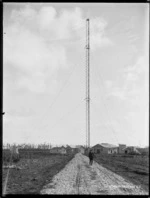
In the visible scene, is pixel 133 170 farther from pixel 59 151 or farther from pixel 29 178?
pixel 59 151

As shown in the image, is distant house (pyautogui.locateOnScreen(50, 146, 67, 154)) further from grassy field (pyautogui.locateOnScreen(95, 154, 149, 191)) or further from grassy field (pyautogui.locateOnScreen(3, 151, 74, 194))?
grassy field (pyautogui.locateOnScreen(3, 151, 74, 194))

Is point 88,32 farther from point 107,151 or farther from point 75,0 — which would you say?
point 107,151

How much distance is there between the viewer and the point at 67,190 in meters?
14.6

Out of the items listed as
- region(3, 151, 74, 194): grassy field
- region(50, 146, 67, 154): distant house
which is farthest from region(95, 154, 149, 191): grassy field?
region(50, 146, 67, 154): distant house

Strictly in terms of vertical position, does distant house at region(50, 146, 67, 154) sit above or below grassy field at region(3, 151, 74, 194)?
below

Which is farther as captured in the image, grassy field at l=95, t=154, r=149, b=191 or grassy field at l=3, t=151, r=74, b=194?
grassy field at l=95, t=154, r=149, b=191

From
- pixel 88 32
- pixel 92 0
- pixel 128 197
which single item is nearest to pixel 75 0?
pixel 92 0

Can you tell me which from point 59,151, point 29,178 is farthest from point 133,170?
point 59,151

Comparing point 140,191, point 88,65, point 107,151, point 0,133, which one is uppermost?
point 88,65

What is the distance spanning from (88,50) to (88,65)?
4.31 feet

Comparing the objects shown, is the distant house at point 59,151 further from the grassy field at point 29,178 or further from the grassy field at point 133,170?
the grassy field at point 29,178

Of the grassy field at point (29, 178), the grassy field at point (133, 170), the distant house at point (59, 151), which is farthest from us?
the distant house at point (59, 151)

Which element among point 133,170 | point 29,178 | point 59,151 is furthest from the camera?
point 59,151

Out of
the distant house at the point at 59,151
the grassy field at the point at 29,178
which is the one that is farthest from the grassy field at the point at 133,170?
the distant house at the point at 59,151
